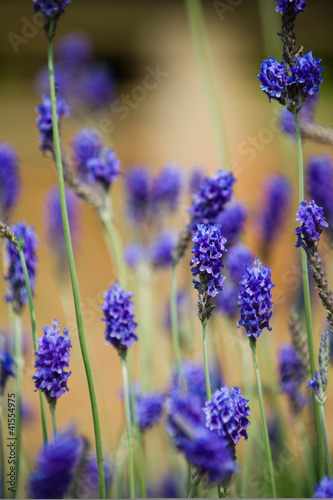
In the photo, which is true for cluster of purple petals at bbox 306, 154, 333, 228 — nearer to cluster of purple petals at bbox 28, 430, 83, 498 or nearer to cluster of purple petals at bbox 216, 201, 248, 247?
cluster of purple petals at bbox 216, 201, 248, 247

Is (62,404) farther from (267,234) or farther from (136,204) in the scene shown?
(267,234)

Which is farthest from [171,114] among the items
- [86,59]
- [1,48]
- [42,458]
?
[42,458]

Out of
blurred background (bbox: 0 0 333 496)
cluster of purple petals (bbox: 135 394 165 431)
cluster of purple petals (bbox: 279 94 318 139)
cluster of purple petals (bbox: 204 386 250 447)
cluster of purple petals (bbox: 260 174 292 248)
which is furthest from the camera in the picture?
blurred background (bbox: 0 0 333 496)

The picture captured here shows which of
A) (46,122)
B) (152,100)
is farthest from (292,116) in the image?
(152,100)

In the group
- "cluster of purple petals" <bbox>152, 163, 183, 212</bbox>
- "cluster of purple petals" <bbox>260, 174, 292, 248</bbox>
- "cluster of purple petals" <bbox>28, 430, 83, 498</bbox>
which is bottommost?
"cluster of purple petals" <bbox>28, 430, 83, 498</bbox>

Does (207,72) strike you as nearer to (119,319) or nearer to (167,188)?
(167,188)

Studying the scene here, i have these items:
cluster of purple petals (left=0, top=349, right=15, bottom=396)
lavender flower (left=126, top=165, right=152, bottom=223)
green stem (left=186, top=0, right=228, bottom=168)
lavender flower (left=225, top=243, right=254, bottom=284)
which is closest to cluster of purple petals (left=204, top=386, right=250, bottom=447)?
cluster of purple petals (left=0, top=349, right=15, bottom=396)
